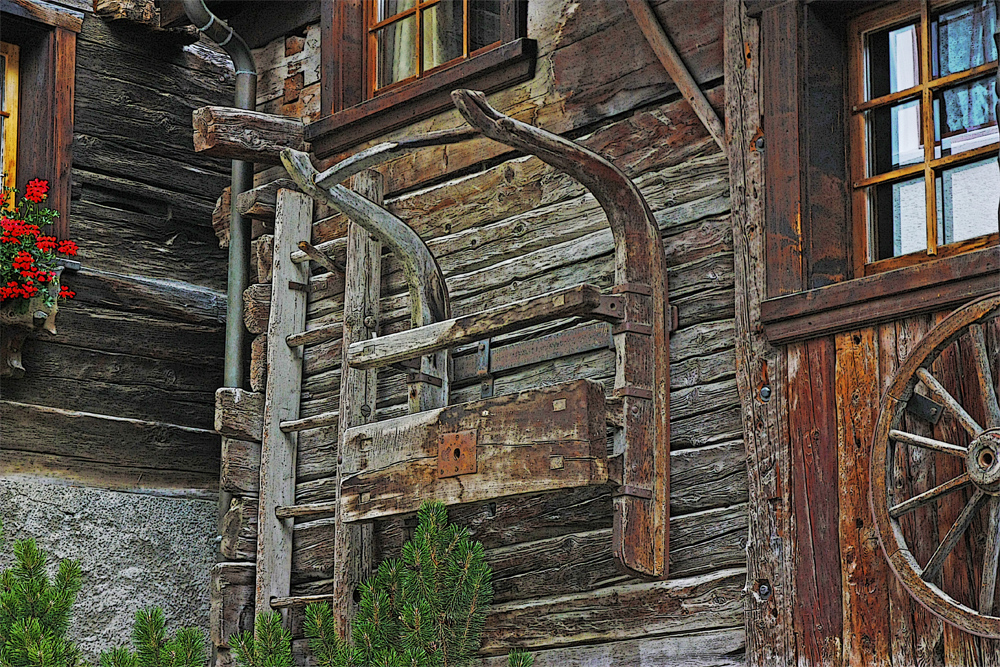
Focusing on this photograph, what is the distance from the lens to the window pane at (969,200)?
13.9 ft

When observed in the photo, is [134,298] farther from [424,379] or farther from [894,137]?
[894,137]

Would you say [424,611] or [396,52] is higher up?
[396,52]

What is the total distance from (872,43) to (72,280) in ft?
13.3

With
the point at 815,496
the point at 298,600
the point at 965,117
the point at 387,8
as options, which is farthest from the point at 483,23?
the point at 815,496

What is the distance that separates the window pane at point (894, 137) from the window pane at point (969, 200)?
6.0 inches

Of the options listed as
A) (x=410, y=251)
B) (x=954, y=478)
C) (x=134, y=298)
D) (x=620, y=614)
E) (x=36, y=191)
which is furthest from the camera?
(x=134, y=298)

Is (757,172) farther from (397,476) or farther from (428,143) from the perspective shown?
(397,476)

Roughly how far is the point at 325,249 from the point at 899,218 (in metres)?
Result: 2.74

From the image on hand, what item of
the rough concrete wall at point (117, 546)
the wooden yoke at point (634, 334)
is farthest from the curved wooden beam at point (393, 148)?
the rough concrete wall at point (117, 546)

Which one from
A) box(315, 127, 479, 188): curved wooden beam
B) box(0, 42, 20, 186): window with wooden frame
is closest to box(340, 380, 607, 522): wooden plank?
box(315, 127, 479, 188): curved wooden beam

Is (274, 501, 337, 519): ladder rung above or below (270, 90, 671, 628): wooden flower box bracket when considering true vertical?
A: below

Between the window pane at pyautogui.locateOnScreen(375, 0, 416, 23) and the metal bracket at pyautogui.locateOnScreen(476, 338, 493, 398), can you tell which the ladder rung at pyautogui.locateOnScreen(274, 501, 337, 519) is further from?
the window pane at pyautogui.locateOnScreen(375, 0, 416, 23)

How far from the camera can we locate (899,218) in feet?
14.6

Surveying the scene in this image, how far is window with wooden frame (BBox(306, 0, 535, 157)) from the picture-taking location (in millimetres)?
5637
